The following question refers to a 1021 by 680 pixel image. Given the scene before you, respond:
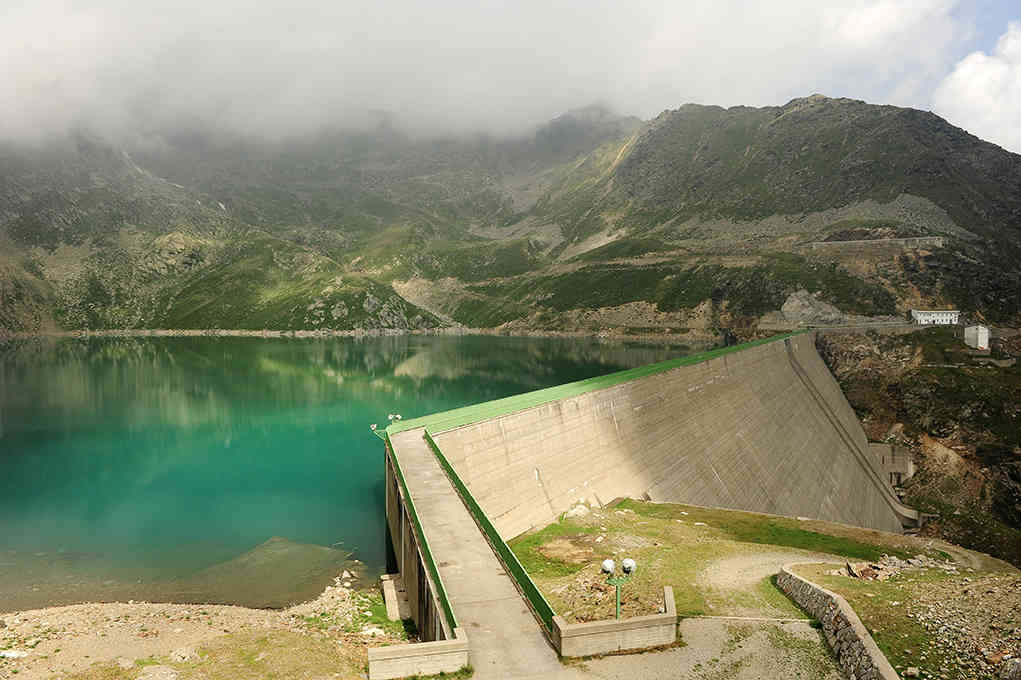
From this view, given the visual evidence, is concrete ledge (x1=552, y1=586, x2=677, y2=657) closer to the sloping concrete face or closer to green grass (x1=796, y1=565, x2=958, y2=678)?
green grass (x1=796, y1=565, x2=958, y2=678)

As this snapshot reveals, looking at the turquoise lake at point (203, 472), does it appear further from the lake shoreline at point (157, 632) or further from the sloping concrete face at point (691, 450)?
the sloping concrete face at point (691, 450)

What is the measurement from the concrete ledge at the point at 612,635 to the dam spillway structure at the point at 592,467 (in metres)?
0.72

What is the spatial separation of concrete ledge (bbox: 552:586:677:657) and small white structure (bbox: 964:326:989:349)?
10101 cm

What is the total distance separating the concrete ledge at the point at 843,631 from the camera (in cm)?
1342

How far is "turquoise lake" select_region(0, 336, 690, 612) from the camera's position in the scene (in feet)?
90.9

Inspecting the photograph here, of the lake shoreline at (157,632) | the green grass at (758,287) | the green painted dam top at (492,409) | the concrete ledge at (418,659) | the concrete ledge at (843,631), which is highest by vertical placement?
the green grass at (758,287)

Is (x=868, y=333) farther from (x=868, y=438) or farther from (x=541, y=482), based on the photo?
(x=541, y=482)

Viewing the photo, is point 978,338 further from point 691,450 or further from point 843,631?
point 843,631

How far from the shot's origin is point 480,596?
16.5 meters

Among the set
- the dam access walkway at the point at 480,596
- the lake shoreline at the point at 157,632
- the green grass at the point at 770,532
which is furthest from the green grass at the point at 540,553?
the lake shoreline at the point at 157,632

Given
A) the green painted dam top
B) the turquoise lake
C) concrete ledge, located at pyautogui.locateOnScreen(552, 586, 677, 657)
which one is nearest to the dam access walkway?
concrete ledge, located at pyautogui.locateOnScreen(552, 586, 677, 657)

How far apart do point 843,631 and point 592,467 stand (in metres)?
20.3

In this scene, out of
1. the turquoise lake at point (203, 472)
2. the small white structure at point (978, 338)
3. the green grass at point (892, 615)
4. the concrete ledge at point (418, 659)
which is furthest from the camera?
the small white structure at point (978, 338)

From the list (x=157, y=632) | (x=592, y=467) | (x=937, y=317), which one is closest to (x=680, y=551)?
(x=592, y=467)
